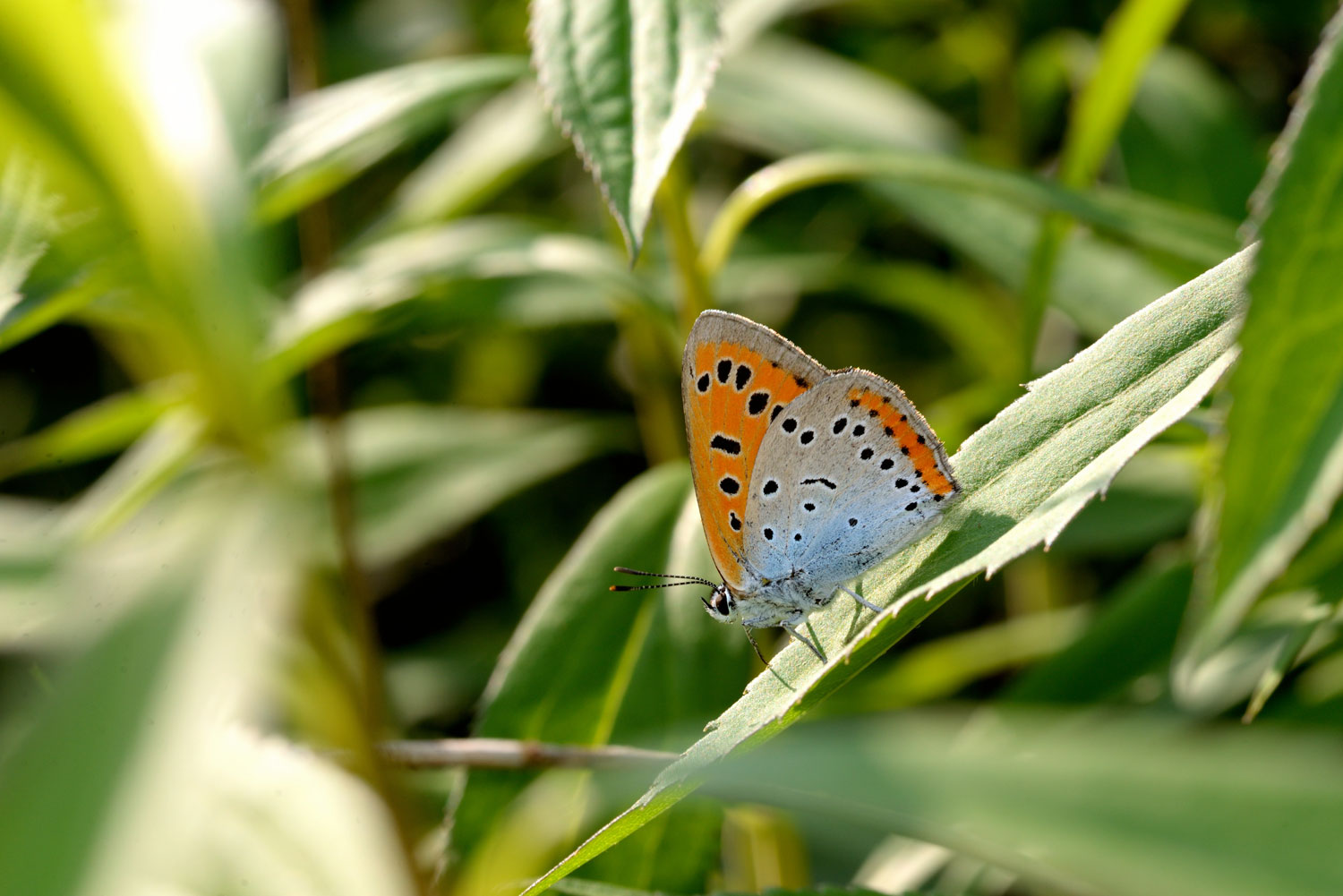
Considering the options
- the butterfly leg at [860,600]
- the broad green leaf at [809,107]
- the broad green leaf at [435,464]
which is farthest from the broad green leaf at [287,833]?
the broad green leaf at [809,107]

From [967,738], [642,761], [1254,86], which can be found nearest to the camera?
[642,761]

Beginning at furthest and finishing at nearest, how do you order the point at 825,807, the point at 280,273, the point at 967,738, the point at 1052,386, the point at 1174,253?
the point at 280,273 < the point at 967,738 < the point at 1174,253 < the point at 1052,386 < the point at 825,807

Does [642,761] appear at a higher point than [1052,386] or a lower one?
lower

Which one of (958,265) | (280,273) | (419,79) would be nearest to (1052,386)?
(419,79)

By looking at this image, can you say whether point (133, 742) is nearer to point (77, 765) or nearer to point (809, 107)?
point (77, 765)

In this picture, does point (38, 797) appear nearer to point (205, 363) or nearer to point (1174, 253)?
point (205, 363)

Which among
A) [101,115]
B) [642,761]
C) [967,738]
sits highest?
[101,115]

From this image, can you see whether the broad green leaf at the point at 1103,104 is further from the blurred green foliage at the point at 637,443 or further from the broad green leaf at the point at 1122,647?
the broad green leaf at the point at 1122,647
